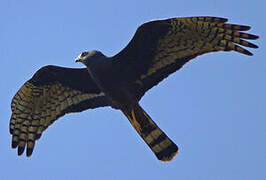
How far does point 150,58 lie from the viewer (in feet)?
36.2

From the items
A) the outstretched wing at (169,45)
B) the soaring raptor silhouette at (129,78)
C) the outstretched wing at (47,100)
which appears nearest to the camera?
the outstretched wing at (169,45)

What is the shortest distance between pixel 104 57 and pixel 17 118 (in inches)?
96.8

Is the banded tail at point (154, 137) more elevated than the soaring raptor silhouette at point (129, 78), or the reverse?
the soaring raptor silhouette at point (129, 78)

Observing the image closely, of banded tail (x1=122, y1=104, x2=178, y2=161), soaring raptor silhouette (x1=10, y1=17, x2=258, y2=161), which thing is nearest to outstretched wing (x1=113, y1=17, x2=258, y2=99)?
soaring raptor silhouette (x1=10, y1=17, x2=258, y2=161)

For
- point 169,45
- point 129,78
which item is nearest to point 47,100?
point 129,78

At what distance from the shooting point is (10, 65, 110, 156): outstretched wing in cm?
1174

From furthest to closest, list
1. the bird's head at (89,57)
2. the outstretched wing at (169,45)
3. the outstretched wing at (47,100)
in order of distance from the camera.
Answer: the outstretched wing at (47,100) < the bird's head at (89,57) < the outstretched wing at (169,45)

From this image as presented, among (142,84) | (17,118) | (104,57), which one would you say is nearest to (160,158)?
(142,84)

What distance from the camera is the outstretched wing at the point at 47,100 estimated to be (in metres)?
11.7

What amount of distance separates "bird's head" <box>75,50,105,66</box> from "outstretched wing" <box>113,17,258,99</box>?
30 centimetres

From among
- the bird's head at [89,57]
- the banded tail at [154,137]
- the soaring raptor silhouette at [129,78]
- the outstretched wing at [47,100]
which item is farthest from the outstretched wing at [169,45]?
the outstretched wing at [47,100]

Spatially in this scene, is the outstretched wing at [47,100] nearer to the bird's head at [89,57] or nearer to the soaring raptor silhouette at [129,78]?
the soaring raptor silhouette at [129,78]

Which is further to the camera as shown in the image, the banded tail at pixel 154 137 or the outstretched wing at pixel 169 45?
the banded tail at pixel 154 137

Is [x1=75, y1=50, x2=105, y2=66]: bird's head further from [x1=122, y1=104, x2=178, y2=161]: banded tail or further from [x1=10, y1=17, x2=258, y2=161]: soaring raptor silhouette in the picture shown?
[x1=122, y1=104, x2=178, y2=161]: banded tail
